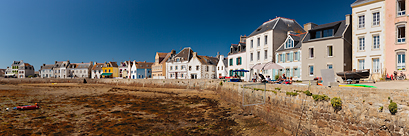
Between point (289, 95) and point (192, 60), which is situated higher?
point (192, 60)

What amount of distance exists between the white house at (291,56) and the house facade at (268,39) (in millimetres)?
1158

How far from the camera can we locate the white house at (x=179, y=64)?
5156cm

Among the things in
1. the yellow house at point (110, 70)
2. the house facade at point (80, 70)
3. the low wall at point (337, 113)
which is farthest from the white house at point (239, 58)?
the house facade at point (80, 70)

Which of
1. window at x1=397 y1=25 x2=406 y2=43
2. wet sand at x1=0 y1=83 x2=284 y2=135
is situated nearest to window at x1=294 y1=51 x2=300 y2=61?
window at x1=397 y1=25 x2=406 y2=43

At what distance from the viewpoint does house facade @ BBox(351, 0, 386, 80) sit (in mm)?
18148

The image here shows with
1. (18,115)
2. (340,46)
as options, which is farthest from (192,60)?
(18,115)

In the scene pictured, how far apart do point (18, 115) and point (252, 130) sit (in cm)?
1646

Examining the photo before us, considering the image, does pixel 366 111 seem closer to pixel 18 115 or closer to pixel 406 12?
pixel 406 12

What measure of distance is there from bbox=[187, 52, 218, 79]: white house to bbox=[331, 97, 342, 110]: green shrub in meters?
40.6

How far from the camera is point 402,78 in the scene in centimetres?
1611

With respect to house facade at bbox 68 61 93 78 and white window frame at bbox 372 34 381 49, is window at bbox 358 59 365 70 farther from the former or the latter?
house facade at bbox 68 61 93 78

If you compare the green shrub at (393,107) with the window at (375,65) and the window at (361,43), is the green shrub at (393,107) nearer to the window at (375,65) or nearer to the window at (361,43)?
the window at (375,65)

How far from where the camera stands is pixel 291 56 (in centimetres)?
2678

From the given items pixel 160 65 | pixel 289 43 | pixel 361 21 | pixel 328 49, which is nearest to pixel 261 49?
pixel 289 43
